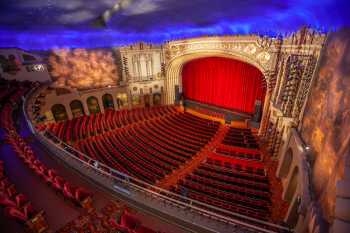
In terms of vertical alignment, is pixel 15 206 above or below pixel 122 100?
above

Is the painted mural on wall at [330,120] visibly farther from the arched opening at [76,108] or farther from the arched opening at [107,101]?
the arched opening at [76,108]

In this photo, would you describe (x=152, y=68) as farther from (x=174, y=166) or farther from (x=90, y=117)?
(x=174, y=166)

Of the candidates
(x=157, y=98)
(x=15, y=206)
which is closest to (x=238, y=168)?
(x=15, y=206)

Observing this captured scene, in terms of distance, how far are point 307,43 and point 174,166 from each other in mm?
7578

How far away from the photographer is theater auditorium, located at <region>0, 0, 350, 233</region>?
1795 millimetres

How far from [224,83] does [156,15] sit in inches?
525

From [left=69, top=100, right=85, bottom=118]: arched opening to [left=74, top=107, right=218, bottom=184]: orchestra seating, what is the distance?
4912 millimetres

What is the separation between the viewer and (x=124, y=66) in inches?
595

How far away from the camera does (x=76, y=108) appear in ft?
48.2

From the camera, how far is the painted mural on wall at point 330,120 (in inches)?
128

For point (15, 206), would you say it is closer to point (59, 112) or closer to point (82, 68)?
point (59, 112)

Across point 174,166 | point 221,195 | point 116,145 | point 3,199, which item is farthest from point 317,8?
point 116,145

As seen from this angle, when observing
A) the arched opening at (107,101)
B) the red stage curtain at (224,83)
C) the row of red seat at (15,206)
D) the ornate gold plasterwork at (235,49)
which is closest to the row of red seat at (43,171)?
the row of red seat at (15,206)

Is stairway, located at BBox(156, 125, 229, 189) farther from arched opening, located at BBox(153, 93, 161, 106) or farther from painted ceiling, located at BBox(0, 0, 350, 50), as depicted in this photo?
arched opening, located at BBox(153, 93, 161, 106)
